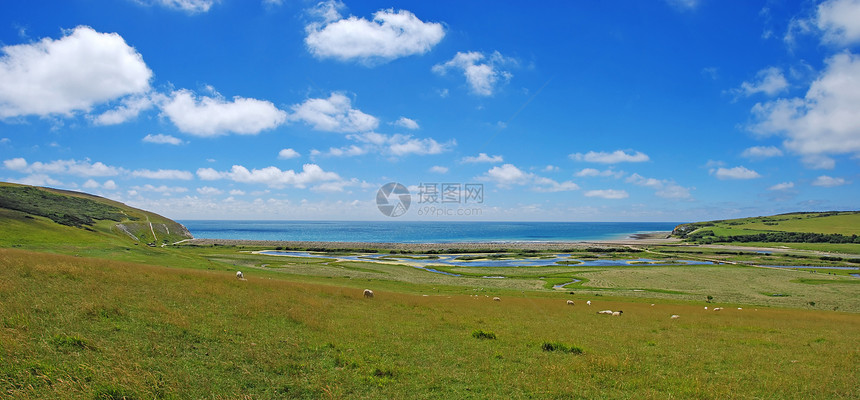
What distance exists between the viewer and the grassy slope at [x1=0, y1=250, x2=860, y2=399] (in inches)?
346

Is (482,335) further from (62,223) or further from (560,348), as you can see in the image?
(62,223)

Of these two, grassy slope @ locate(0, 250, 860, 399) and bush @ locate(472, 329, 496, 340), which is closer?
grassy slope @ locate(0, 250, 860, 399)

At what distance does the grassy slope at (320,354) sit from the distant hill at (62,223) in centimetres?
4579

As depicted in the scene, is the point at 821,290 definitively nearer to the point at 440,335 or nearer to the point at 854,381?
the point at 854,381

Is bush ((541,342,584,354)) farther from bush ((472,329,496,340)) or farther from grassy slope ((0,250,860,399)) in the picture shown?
bush ((472,329,496,340))

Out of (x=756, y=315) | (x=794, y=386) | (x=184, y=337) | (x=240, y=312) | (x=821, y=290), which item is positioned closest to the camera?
(x=794, y=386)

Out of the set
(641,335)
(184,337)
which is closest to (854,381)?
(641,335)

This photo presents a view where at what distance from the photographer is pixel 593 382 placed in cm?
1038

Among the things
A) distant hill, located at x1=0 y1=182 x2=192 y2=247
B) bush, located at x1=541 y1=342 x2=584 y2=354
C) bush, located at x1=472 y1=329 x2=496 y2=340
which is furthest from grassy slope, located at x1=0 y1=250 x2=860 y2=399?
distant hill, located at x1=0 y1=182 x2=192 y2=247

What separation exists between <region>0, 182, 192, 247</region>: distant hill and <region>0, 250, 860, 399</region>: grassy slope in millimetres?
45791

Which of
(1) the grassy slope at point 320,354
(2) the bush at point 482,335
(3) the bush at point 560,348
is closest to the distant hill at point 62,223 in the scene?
(1) the grassy slope at point 320,354

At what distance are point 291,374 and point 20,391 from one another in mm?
5003

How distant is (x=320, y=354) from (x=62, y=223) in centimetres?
9784

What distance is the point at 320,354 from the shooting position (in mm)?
11539
